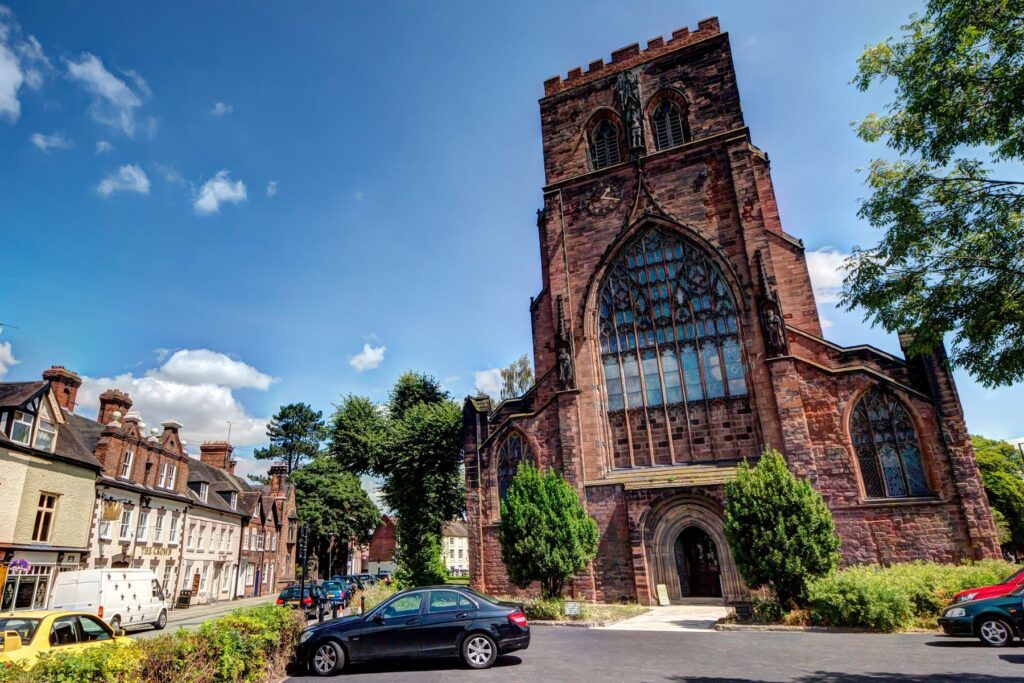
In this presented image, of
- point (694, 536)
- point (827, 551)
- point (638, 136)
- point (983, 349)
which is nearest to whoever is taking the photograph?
point (983, 349)

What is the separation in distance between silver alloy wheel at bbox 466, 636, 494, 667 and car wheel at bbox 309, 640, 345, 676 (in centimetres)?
221

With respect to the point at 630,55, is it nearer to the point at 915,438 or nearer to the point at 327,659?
the point at 915,438

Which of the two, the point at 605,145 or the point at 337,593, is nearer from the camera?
the point at 337,593

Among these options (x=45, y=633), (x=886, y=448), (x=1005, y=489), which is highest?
(x=886, y=448)

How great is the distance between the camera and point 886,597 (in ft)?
44.5

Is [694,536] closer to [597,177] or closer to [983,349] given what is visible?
[983,349]

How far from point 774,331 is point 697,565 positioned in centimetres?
956

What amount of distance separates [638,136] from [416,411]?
19.9m

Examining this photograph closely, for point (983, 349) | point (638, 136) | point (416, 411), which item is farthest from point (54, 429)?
point (983, 349)

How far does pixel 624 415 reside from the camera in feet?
82.6

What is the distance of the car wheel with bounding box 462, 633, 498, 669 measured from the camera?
403 inches

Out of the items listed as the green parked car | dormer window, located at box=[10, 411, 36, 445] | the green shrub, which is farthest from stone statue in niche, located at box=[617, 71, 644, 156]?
dormer window, located at box=[10, 411, 36, 445]

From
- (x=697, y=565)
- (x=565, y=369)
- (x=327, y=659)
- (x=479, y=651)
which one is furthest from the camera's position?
(x=565, y=369)

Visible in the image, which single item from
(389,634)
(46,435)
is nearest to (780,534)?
(389,634)
